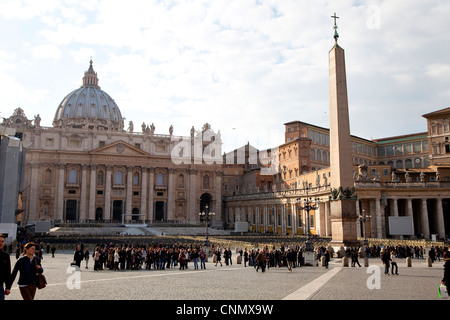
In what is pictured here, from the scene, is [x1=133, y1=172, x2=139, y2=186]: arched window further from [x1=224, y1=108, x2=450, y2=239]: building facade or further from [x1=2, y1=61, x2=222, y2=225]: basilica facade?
[x1=224, y1=108, x2=450, y2=239]: building facade

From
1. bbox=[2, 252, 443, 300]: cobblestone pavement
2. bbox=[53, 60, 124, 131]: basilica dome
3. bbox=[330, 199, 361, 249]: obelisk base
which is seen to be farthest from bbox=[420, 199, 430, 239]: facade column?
bbox=[53, 60, 124, 131]: basilica dome

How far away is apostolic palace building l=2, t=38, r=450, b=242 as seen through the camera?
54.6 meters

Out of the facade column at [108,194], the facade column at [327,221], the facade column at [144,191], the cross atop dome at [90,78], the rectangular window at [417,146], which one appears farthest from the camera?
the cross atop dome at [90,78]

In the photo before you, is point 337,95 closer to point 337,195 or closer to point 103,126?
point 337,195

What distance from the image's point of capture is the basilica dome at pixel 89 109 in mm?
100188

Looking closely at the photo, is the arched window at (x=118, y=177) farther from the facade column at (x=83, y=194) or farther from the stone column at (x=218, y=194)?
the stone column at (x=218, y=194)

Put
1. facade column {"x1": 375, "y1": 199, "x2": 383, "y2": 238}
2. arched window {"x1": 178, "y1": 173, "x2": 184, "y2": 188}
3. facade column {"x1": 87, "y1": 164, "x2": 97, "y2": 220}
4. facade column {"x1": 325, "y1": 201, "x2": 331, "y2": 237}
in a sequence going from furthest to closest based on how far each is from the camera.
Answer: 1. arched window {"x1": 178, "y1": 173, "x2": 184, "y2": 188}
2. facade column {"x1": 87, "y1": 164, "x2": 97, "y2": 220}
3. facade column {"x1": 325, "y1": 201, "x2": 331, "y2": 237}
4. facade column {"x1": 375, "y1": 199, "x2": 383, "y2": 238}

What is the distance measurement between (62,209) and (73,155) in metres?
9.58

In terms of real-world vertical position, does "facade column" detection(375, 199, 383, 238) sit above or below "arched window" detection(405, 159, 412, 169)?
below

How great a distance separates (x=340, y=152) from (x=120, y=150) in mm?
57588

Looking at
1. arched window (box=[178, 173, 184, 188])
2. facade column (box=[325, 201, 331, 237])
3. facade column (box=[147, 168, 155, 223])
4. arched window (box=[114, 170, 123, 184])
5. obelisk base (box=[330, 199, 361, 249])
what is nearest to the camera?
obelisk base (box=[330, 199, 361, 249])

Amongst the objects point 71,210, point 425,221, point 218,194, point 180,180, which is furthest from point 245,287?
point 180,180

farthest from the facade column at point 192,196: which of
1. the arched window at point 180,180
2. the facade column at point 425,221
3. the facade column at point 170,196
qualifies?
the facade column at point 425,221
